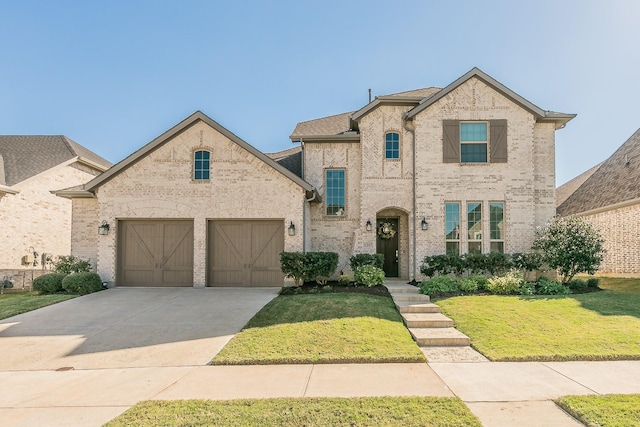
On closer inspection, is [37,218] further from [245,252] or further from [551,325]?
[551,325]

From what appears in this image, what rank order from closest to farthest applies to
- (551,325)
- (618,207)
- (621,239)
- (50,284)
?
1. (551,325)
2. (50,284)
3. (618,207)
4. (621,239)

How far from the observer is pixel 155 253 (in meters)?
13.1

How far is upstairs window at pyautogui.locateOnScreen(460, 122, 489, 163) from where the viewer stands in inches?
536

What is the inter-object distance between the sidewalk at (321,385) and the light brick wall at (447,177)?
787 centimetres

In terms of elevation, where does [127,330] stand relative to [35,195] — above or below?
below

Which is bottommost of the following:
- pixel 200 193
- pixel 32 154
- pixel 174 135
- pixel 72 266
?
pixel 72 266

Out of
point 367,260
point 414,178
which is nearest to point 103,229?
point 367,260

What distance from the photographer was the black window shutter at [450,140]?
44.4 ft

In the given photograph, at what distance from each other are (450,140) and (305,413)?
11.8 m

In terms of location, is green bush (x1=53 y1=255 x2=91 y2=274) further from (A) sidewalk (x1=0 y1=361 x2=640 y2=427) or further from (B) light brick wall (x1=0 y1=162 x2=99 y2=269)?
(A) sidewalk (x1=0 y1=361 x2=640 y2=427)

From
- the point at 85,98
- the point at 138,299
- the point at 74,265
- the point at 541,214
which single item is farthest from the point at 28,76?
the point at 541,214

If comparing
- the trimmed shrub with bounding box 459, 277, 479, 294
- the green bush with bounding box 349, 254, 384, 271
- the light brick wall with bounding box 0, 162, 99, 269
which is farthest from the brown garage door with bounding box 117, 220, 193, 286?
the trimmed shrub with bounding box 459, 277, 479, 294

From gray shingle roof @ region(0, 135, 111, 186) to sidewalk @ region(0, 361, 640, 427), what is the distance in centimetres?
1623

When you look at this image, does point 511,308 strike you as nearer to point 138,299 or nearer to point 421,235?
point 421,235
